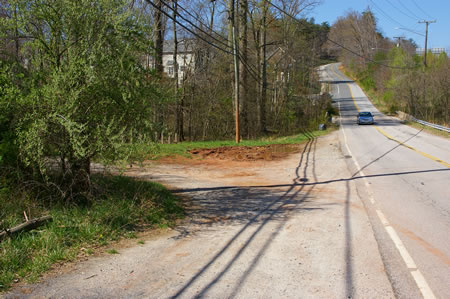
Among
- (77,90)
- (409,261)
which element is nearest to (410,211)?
(409,261)

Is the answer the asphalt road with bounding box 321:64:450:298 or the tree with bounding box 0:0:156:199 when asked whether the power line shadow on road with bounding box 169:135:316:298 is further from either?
the tree with bounding box 0:0:156:199

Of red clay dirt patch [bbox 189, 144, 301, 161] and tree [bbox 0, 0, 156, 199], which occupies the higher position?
tree [bbox 0, 0, 156, 199]

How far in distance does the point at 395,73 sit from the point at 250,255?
201 ft

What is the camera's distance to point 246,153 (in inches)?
779

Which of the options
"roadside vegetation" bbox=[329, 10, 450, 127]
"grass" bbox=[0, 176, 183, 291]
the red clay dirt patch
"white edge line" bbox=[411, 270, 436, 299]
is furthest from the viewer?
"roadside vegetation" bbox=[329, 10, 450, 127]

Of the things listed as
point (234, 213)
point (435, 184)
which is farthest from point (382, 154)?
point (234, 213)

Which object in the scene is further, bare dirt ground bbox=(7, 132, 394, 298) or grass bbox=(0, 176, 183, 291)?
grass bbox=(0, 176, 183, 291)

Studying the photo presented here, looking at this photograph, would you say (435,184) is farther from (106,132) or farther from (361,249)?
(106,132)

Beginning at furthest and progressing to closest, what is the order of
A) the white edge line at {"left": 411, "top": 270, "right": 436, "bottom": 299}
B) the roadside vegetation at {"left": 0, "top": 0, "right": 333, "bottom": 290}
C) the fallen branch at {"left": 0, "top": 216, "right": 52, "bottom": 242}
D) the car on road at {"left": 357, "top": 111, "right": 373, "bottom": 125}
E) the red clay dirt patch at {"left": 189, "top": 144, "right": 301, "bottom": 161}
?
1. the car on road at {"left": 357, "top": 111, "right": 373, "bottom": 125}
2. the red clay dirt patch at {"left": 189, "top": 144, "right": 301, "bottom": 161}
3. the roadside vegetation at {"left": 0, "top": 0, "right": 333, "bottom": 290}
4. the fallen branch at {"left": 0, "top": 216, "right": 52, "bottom": 242}
5. the white edge line at {"left": 411, "top": 270, "right": 436, "bottom": 299}

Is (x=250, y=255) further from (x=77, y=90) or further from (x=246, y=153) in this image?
(x=246, y=153)

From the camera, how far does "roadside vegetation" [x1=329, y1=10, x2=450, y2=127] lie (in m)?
43.7

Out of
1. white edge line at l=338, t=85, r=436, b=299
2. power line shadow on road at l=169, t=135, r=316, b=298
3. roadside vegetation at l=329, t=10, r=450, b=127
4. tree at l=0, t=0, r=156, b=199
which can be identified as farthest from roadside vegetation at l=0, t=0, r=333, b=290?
roadside vegetation at l=329, t=10, r=450, b=127

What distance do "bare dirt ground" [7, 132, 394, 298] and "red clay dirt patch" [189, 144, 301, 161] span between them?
6.83m

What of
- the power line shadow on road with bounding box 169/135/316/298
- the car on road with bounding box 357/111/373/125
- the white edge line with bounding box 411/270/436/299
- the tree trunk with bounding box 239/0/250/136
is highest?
the tree trunk with bounding box 239/0/250/136
